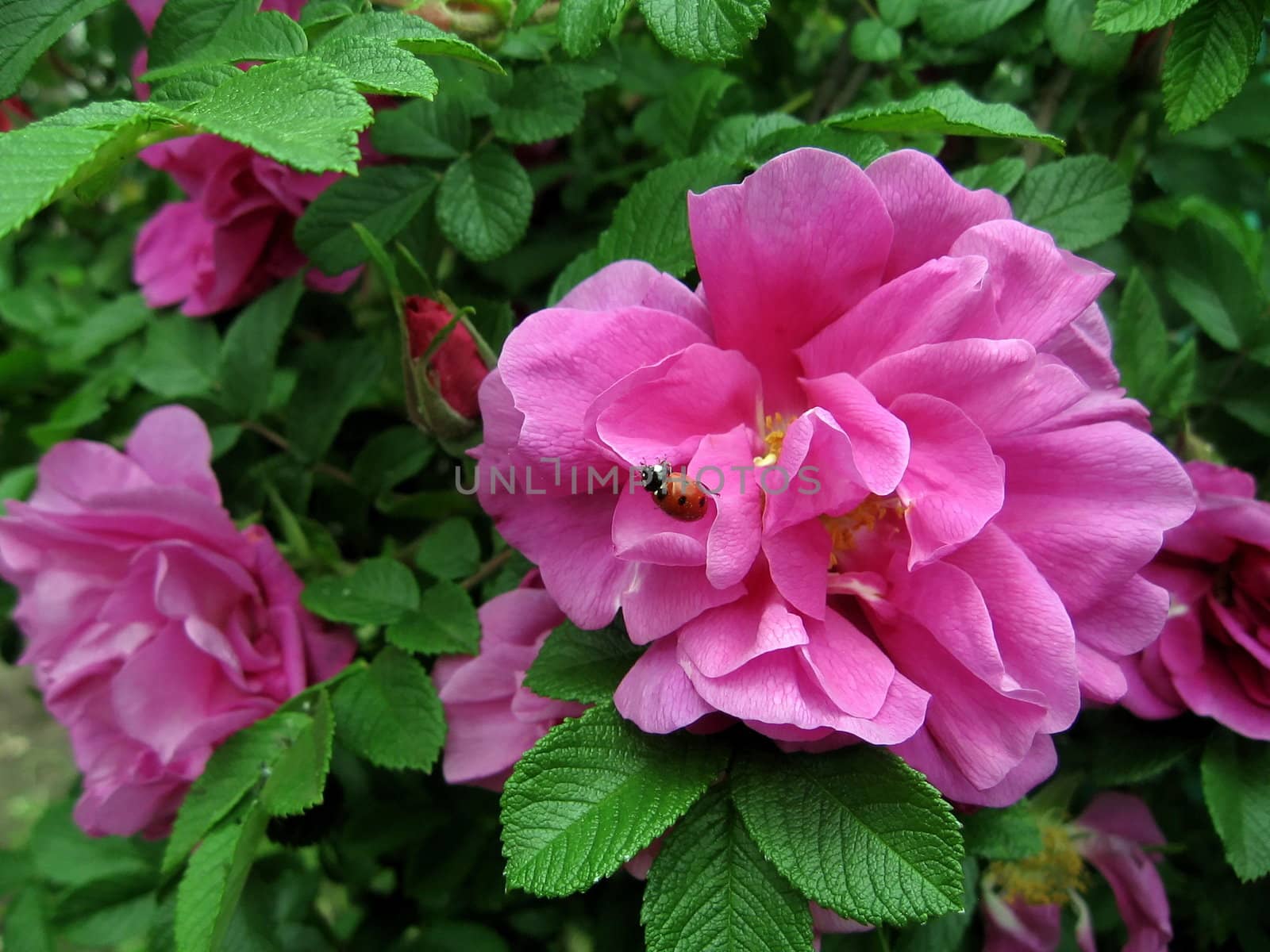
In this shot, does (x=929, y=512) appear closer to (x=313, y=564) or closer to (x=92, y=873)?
(x=313, y=564)

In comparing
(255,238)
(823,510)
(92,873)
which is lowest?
(92,873)

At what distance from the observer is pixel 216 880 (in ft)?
1.58

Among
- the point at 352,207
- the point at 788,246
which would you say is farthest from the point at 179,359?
the point at 788,246

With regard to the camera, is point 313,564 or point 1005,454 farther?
point 313,564

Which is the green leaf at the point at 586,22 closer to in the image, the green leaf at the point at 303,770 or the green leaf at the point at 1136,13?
the green leaf at the point at 1136,13

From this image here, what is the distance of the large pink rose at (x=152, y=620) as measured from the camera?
546mm

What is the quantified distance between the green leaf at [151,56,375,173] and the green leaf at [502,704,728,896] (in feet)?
0.81

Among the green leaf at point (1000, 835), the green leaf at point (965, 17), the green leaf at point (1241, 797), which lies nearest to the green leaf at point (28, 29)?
the green leaf at point (965, 17)

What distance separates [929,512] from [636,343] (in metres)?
0.14

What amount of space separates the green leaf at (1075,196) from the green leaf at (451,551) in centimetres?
39

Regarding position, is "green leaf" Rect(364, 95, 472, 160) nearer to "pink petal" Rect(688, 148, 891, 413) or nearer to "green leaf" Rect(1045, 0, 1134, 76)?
"pink petal" Rect(688, 148, 891, 413)

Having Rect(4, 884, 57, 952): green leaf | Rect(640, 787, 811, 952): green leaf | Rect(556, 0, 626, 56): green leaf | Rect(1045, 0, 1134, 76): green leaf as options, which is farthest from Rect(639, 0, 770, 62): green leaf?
Rect(4, 884, 57, 952): green leaf

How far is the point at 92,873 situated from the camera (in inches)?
31.0

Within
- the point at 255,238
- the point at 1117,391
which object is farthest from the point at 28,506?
the point at 1117,391
